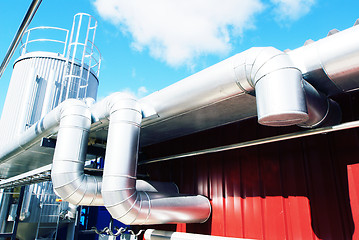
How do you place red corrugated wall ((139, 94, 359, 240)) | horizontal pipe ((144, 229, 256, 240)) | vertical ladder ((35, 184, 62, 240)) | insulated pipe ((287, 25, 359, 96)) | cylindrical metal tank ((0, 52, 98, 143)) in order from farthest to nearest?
vertical ladder ((35, 184, 62, 240)), cylindrical metal tank ((0, 52, 98, 143)), horizontal pipe ((144, 229, 256, 240)), red corrugated wall ((139, 94, 359, 240)), insulated pipe ((287, 25, 359, 96))

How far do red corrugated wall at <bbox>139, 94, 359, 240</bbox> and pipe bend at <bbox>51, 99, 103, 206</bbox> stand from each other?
171 centimetres

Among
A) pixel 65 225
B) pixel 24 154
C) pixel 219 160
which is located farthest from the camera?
pixel 65 225

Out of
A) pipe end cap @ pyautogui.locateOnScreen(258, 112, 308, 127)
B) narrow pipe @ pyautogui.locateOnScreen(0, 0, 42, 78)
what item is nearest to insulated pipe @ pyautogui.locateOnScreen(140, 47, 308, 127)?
pipe end cap @ pyautogui.locateOnScreen(258, 112, 308, 127)

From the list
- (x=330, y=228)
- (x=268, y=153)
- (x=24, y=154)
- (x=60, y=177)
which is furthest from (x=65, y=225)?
(x=330, y=228)

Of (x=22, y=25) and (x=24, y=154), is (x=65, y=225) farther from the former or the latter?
(x=22, y=25)

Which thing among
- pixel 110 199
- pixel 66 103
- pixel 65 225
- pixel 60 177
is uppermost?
pixel 66 103

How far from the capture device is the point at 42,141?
4203 millimetres

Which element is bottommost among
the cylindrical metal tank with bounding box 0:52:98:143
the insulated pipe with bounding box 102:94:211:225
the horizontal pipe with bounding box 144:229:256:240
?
the horizontal pipe with bounding box 144:229:256:240

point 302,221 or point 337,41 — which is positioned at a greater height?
point 337,41

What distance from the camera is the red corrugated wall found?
2670 millimetres

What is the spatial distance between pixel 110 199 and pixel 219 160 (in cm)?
183

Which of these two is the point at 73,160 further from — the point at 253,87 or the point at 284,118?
the point at 284,118

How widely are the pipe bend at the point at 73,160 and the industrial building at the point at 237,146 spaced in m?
0.01

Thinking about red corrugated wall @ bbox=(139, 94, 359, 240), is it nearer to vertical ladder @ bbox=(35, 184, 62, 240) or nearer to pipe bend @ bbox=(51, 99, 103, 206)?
pipe bend @ bbox=(51, 99, 103, 206)
